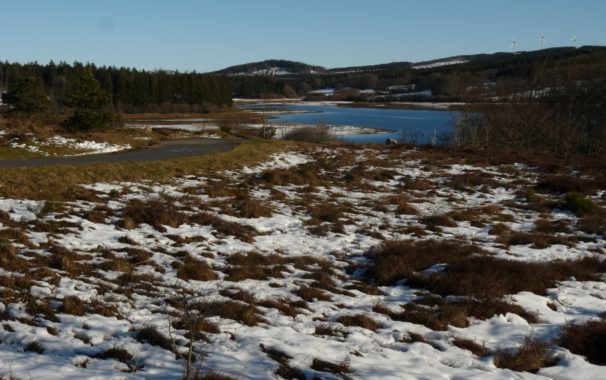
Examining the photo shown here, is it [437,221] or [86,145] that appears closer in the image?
[437,221]

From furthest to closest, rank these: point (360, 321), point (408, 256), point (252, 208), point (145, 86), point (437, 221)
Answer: point (145, 86)
point (437, 221)
point (252, 208)
point (408, 256)
point (360, 321)

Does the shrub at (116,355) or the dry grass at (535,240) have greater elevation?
the shrub at (116,355)

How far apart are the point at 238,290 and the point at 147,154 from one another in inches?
739

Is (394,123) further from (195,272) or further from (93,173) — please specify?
(195,272)

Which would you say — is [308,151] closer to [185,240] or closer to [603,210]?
[603,210]

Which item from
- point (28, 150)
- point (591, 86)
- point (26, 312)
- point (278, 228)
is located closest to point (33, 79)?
point (28, 150)

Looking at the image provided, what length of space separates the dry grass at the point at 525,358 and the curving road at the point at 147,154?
18.4 metres

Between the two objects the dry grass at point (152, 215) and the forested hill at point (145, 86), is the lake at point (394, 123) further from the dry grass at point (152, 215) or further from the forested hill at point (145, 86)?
the dry grass at point (152, 215)

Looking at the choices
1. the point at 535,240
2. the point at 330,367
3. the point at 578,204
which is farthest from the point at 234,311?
the point at 578,204

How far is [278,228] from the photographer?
50.6 feet

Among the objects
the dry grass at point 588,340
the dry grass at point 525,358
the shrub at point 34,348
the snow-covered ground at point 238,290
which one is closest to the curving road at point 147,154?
the snow-covered ground at point 238,290

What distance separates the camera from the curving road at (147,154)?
21203mm

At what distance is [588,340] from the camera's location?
7.67 metres

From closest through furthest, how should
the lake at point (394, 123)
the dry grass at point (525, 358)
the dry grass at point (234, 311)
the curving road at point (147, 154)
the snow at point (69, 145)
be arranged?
the dry grass at point (525, 358), the dry grass at point (234, 311), the curving road at point (147, 154), the snow at point (69, 145), the lake at point (394, 123)
